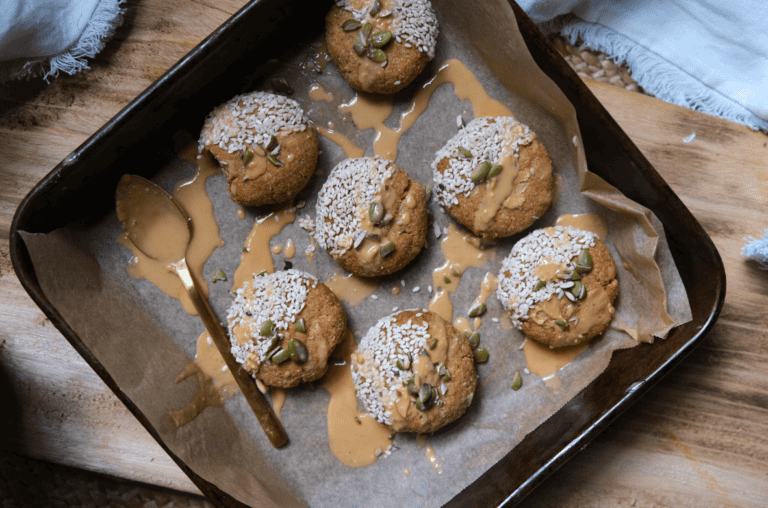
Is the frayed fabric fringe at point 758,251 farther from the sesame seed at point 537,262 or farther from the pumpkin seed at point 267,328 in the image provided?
the pumpkin seed at point 267,328

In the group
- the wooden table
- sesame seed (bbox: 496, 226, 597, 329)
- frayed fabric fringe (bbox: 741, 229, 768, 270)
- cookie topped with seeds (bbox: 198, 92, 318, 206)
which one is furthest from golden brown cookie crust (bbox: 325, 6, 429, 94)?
frayed fabric fringe (bbox: 741, 229, 768, 270)

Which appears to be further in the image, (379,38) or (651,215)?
(379,38)

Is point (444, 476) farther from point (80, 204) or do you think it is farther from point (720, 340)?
point (80, 204)

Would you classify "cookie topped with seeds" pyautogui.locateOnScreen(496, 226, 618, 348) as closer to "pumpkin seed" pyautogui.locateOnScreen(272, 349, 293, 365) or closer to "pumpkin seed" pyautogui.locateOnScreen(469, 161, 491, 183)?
"pumpkin seed" pyautogui.locateOnScreen(469, 161, 491, 183)

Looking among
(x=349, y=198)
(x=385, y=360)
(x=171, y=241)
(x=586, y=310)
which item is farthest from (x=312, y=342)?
(x=586, y=310)

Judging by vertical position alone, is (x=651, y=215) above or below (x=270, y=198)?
above

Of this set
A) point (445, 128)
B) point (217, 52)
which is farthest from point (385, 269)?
point (217, 52)
